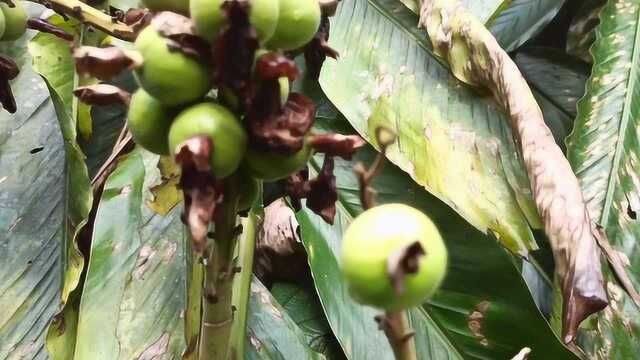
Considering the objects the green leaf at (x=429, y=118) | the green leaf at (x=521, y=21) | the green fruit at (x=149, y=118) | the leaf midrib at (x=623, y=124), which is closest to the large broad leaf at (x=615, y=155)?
the leaf midrib at (x=623, y=124)

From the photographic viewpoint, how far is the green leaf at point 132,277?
645mm

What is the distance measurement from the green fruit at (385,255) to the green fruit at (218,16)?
134mm

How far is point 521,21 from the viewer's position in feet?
3.97

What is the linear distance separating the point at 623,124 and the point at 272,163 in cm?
59

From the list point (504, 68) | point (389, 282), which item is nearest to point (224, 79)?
point (389, 282)

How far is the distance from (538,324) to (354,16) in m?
0.46

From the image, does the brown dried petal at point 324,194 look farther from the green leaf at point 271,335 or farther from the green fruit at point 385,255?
the green leaf at point 271,335

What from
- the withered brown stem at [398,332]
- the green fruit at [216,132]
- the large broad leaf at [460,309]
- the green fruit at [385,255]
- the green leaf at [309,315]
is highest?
the green fruit at [385,255]

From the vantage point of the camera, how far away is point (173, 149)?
0.35 m

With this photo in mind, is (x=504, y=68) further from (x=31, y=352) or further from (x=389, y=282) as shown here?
(x=31, y=352)

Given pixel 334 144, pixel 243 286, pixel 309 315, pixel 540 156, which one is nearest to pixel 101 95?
pixel 334 144

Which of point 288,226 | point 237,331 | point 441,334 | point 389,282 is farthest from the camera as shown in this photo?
point 288,226

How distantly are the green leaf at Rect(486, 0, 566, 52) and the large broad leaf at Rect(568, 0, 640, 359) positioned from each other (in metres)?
0.29

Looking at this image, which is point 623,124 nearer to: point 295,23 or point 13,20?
point 295,23
